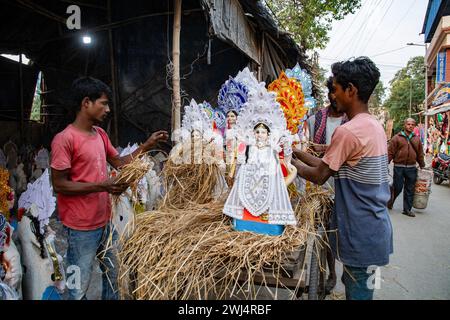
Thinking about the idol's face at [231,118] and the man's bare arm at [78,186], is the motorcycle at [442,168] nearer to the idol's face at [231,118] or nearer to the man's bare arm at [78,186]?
the idol's face at [231,118]

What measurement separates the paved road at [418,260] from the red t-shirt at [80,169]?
2300 mm

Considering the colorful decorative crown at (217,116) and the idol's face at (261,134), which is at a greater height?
the colorful decorative crown at (217,116)

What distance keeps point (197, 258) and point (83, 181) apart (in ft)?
2.90

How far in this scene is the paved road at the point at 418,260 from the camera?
315cm

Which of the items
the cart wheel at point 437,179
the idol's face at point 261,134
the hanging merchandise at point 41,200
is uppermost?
the idol's face at point 261,134

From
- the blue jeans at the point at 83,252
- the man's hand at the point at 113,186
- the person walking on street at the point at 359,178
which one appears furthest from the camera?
the blue jeans at the point at 83,252

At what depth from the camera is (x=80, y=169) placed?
207 cm

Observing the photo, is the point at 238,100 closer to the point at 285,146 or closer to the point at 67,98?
the point at 285,146

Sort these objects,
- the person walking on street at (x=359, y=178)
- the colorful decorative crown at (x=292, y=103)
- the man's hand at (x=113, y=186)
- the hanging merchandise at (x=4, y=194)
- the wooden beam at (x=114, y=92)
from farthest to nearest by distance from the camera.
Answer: the wooden beam at (x=114, y=92) < the colorful decorative crown at (x=292, y=103) < the hanging merchandise at (x=4, y=194) < the man's hand at (x=113, y=186) < the person walking on street at (x=359, y=178)

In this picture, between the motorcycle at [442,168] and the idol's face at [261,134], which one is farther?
the motorcycle at [442,168]

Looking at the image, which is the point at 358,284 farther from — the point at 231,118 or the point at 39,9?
the point at 39,9

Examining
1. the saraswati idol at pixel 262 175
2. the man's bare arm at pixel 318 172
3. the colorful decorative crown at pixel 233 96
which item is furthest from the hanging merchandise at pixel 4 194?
the colorful decorative crown at pixel 233 96

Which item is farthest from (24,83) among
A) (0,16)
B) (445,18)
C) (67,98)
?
(445,18)

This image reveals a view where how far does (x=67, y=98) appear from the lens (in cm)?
570
